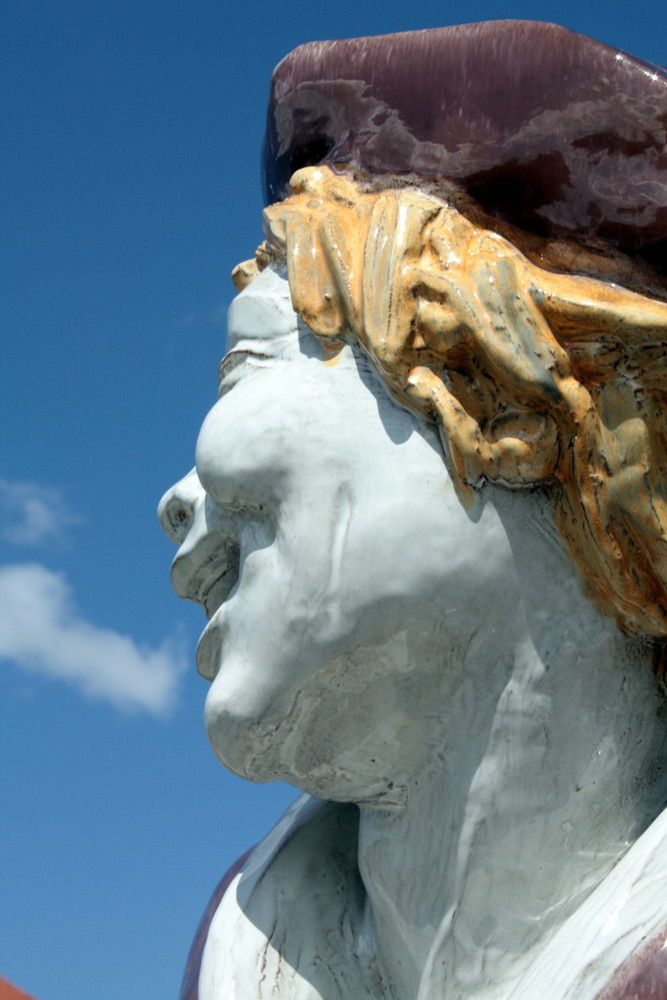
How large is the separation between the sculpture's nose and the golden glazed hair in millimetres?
360

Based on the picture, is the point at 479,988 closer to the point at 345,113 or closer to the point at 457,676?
the point at 457,676

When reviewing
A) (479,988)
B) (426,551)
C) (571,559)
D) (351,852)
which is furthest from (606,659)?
(351,852)

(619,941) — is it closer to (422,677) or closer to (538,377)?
(422,677)

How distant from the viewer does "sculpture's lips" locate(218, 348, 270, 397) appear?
1.73 m

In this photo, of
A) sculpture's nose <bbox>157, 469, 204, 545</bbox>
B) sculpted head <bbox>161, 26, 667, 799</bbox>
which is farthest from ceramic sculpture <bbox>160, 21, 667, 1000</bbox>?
sculpture's nose <bbox>157, 469, 204, 545</bbox>

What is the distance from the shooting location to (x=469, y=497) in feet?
5.11

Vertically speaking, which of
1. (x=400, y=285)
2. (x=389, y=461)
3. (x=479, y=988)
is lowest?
(x=479, y=988)

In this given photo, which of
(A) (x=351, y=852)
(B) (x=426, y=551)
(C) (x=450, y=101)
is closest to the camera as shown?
(B) (x=426, y=551)

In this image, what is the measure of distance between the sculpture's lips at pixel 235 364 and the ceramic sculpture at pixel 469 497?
19 millimetres

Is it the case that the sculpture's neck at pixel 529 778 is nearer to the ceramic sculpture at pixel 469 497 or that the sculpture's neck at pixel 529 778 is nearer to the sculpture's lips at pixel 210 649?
the ceramic sculpture at pixel 469 497

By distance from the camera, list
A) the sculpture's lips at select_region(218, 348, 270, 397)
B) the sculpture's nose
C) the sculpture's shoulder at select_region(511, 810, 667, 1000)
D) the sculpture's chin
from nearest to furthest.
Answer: the sculpture's shoulder at select_region(511, 810, 667, 1000), the sculpture's chin, the sculpture's lips at select_region(218, 348, 270, 397), the sculpture's nose

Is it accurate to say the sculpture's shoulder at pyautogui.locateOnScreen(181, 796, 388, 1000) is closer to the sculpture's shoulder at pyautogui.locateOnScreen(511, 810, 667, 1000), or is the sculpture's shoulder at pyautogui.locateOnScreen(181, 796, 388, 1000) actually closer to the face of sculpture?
the face of sculpture

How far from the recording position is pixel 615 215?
160cm

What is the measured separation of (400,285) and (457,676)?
43cm
